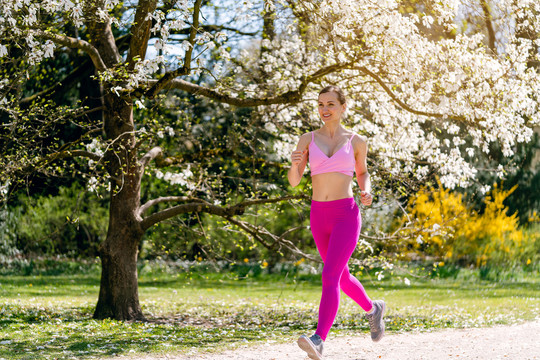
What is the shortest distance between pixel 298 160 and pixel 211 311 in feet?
19.6

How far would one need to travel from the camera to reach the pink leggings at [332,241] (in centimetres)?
483

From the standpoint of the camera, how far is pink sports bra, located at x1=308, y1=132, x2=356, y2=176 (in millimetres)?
5062

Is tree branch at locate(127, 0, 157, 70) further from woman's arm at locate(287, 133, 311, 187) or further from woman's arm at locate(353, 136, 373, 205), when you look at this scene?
woman's arm at locate(353, 136, 373, 205)

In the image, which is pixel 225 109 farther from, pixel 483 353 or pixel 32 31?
pixel 483 353

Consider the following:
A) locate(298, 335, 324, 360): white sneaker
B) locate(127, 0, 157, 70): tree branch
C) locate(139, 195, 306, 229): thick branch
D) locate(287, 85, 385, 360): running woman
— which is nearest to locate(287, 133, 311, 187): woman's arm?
locate(287, 85, 385, 360): running woman

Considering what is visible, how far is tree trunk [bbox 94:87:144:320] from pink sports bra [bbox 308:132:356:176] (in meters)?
4.00

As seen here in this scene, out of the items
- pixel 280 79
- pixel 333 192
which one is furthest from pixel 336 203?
pixel 280 79

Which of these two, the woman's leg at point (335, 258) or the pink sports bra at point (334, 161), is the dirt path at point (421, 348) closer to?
the woman's leg at point (335, 258)

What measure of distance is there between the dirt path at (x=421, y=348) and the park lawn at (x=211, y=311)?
52cm

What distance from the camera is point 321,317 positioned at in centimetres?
481

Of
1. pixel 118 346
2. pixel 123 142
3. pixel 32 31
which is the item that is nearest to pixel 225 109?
pixel 123 142

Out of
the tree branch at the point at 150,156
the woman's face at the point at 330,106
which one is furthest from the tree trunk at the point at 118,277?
the woman's face at the point at 330,106

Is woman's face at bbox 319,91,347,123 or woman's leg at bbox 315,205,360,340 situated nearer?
woman's leg at bbox 315,205,360,340

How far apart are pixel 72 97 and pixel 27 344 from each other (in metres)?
10.6
